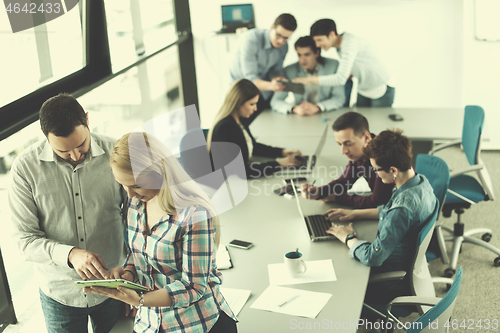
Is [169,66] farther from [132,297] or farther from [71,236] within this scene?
[132,297]

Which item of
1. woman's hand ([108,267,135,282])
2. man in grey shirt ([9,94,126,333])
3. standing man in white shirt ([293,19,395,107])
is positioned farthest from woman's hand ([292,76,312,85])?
woman's hand ([108,267,135,282])

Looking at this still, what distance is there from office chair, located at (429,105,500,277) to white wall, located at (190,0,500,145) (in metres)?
2.23

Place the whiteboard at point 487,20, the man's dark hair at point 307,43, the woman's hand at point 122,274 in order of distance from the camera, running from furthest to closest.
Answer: the whiteboard at point 487,20
the man's dark hair at point 307,43
the woman's hand at point 122,274

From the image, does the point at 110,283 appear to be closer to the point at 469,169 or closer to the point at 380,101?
the point at 469,169

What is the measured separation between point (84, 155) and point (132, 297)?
70cm

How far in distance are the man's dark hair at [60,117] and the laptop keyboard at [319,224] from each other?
1435mm

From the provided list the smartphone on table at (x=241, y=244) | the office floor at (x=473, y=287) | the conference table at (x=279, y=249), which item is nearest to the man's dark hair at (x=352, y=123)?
the conference table at (x=279, y=249)

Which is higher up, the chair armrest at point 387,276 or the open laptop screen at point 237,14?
the open laptop screen at point 237,14

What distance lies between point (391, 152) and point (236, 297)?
109 cm

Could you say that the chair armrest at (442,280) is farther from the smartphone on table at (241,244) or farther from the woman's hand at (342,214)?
the smartphone on table at (241,244)

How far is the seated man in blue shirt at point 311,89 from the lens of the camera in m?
4.60

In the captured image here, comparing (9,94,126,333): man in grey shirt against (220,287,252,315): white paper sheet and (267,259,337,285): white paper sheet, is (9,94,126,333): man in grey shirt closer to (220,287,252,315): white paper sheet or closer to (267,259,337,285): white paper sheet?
(220,287,252,315): white paper sheet

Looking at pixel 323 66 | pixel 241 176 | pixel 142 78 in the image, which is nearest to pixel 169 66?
pixel 142 78

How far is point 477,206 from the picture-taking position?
4.46 m
